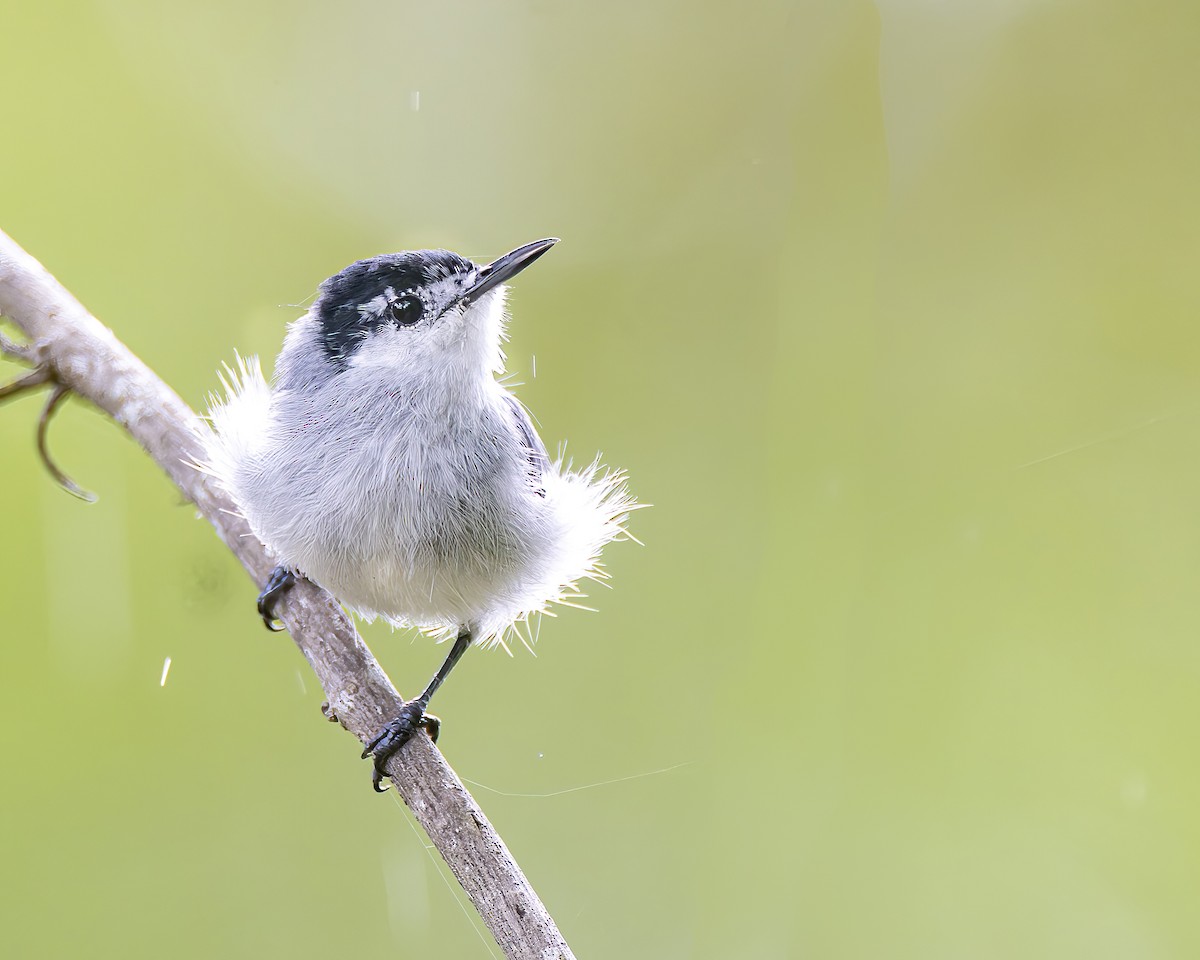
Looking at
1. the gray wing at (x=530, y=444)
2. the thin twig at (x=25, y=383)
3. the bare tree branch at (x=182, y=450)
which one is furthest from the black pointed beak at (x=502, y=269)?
the thin twig at (x=25, y=383)

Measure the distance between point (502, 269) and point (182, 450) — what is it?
50cm

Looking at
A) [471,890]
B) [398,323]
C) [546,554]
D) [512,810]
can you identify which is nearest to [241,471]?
[398,323]

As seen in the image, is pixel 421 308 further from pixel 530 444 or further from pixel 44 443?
pixel 44 443

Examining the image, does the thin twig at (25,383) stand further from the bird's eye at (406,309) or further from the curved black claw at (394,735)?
the curved black claw at (394,735)

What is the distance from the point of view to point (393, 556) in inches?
41.4

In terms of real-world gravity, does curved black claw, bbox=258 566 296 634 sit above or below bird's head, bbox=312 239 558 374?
below

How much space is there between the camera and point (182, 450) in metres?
1.19

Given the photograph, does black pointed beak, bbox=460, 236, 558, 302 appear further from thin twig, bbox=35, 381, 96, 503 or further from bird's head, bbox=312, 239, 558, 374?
thin twig, bbox=35, 381, 96, 503

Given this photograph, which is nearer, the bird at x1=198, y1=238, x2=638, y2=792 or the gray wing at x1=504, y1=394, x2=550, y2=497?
the bird at x1=198, y1=238, x2=638, y2=792

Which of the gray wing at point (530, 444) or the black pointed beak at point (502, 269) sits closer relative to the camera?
the black pointed beak at point (502, 269)

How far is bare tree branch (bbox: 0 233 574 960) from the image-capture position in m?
1.06

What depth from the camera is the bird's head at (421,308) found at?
1.03m

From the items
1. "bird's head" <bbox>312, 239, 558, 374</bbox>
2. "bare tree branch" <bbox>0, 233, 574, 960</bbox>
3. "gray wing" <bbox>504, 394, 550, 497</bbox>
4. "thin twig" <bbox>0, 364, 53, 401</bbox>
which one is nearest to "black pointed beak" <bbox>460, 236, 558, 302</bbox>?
"bird's head" <bbox>312, 239, 558, 374</bbox>

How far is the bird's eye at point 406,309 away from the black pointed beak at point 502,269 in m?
0.06
